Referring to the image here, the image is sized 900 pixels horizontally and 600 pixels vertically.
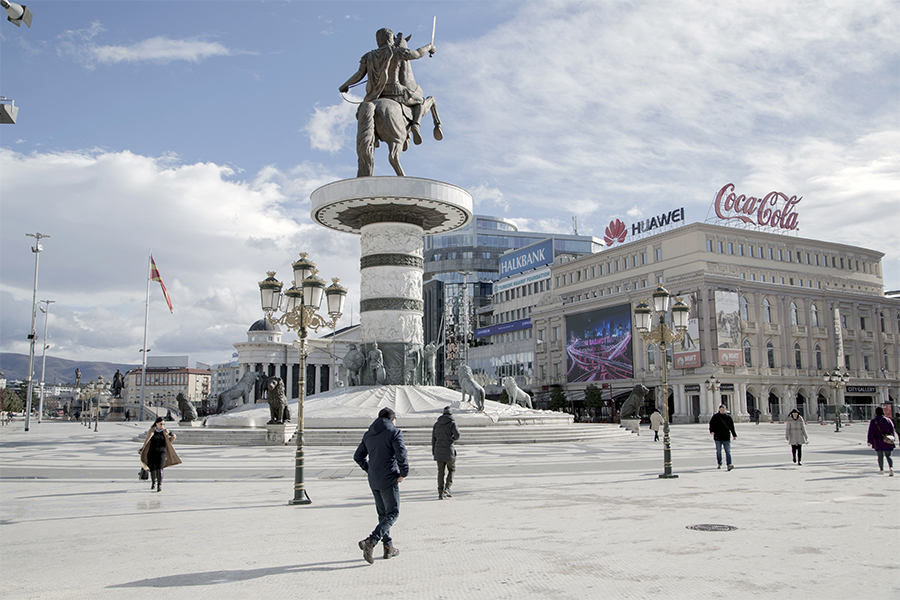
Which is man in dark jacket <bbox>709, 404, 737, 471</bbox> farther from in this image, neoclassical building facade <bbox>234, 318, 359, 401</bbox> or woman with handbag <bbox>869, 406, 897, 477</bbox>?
neoclassical building facade <bbox>234, 318, 359, 401</bbox>

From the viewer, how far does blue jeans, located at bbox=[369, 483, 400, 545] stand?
761 cm

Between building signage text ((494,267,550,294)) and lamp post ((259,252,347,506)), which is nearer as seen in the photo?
lamp post ((259,252,347,506))

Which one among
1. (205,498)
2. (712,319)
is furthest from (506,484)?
(712,319)

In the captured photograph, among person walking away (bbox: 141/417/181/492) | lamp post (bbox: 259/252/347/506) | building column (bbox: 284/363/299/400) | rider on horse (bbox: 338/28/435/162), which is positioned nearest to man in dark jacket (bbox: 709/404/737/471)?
lamp post (bbox: 259/252/347/506)

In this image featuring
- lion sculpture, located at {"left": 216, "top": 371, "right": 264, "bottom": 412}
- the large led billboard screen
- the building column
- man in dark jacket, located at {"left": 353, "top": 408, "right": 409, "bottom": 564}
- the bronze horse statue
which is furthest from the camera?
the building column

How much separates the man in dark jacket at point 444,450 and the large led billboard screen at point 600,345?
55702 millimetres

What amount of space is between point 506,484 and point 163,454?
22.5 feet

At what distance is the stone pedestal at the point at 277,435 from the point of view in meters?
26.3

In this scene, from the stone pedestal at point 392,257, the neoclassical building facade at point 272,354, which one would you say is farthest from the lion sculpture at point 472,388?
the neoclassical building facade at point 272,354

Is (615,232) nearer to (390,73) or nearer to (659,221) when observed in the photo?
(659,221)

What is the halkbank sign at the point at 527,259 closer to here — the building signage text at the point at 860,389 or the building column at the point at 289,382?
the building column at the point at 289,382

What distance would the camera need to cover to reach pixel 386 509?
7875 mm

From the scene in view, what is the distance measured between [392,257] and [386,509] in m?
26.5

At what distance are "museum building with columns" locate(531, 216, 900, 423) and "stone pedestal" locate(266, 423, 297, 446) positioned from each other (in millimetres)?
37385
